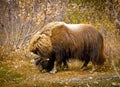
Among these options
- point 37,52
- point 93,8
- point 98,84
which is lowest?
point 98,84

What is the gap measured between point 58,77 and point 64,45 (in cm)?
58

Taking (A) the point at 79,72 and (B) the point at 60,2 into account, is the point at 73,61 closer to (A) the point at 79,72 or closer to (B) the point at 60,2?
(A) the point at 79,72

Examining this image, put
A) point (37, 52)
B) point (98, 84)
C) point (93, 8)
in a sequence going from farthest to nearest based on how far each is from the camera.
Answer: point (93, 8) → point (37, 52) → point (98, 84)

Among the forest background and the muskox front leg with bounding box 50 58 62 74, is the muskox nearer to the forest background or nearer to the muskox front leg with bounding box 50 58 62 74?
the muskox front leg with bounding box 50 58 62 74

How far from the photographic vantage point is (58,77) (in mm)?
6180

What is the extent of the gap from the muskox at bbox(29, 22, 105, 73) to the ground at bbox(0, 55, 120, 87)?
0.21 m

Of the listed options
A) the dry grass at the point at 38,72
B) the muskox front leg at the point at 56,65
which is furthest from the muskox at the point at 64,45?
the dry grass at the point at 38,72

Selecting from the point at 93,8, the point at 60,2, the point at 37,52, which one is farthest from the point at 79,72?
the point at 60,2

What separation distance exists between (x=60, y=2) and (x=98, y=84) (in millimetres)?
4626

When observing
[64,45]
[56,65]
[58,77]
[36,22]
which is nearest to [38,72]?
[56,65]

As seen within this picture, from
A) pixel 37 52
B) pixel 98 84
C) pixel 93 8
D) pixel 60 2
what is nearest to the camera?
pixel 98 84

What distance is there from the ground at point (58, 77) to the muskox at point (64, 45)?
209 mm

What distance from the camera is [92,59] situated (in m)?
6.59

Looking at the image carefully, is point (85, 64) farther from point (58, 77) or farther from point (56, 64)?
point (58, 77)
